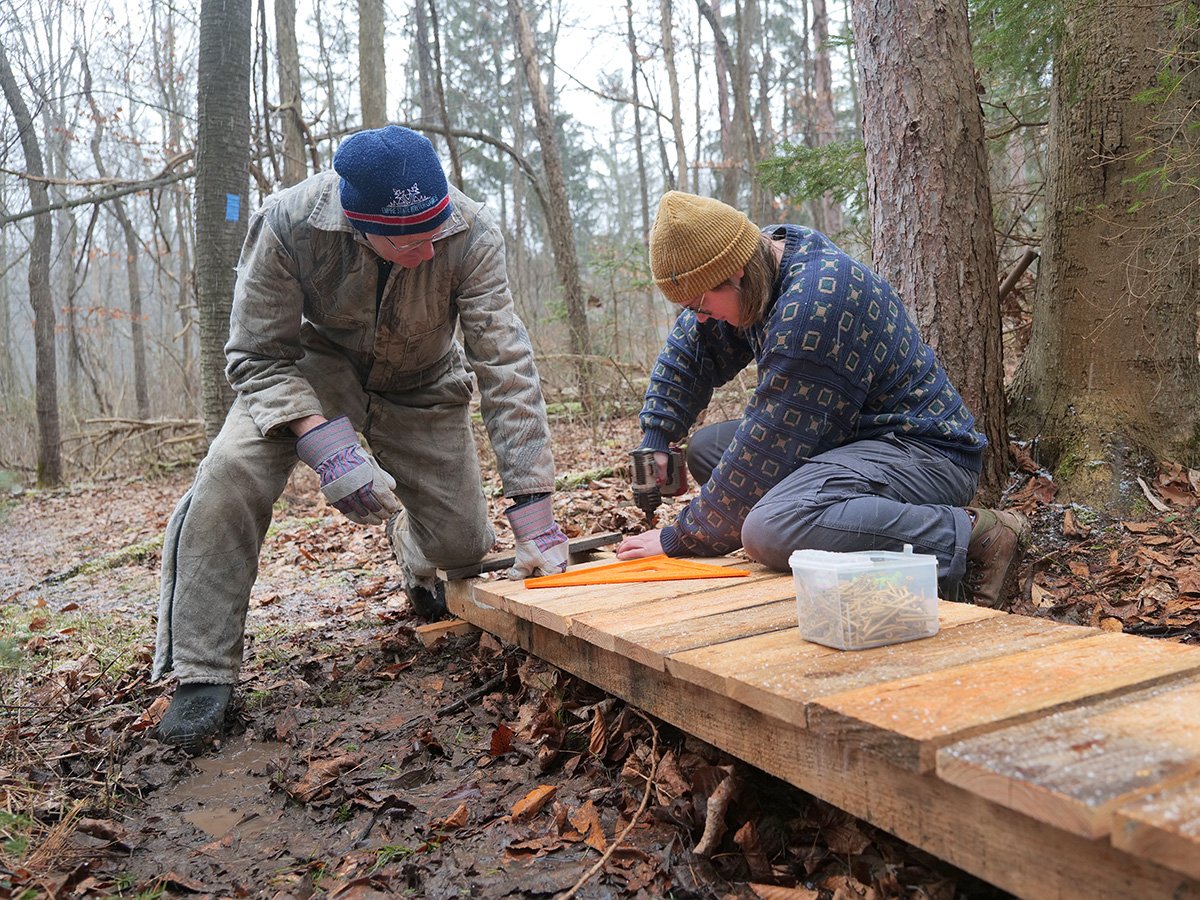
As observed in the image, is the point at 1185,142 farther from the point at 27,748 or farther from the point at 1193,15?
the point at 27,748

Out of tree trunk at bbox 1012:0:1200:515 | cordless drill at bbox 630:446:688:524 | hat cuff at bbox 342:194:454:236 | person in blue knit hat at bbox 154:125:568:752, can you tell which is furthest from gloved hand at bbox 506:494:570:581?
tree trunk at bbox 1012:0:1200:515

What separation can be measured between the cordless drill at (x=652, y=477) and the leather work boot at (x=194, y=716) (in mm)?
1708

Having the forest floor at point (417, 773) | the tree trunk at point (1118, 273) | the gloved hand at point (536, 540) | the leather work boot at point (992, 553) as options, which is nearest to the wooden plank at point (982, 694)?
the forest floor at point (417, 773)

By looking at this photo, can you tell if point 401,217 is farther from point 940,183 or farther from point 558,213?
point 558,213

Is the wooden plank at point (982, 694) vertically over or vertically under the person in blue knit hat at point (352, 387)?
under

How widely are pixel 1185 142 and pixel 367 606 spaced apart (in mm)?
4381

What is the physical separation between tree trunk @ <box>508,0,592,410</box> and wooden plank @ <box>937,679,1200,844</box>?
8.22 metres

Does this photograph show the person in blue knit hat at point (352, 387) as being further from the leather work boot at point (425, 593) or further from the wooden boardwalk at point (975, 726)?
the wooden boardwalk at point (975, 726)

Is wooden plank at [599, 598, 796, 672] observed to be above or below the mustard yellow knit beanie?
below

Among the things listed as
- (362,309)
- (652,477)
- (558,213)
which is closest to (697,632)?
(652,477)

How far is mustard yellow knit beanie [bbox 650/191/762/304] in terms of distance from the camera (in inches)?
110

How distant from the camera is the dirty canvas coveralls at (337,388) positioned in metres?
3.02

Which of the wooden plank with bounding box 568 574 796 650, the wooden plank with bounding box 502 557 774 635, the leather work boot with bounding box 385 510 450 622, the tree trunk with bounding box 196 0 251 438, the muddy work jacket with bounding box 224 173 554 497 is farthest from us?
the tree trunk with bounding box 196 0 251 438

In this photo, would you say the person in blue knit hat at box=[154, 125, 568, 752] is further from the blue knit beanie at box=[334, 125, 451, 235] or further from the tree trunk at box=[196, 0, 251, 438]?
the tree trunk at box=[196, 0, 251, 438]
